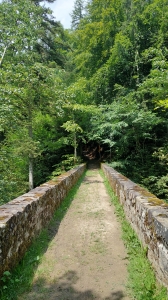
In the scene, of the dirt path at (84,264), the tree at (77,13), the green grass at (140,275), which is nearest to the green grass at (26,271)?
the dirt path at (84,264)

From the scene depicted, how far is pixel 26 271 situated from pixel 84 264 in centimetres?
79

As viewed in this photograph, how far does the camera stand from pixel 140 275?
264cm

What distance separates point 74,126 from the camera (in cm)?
1219

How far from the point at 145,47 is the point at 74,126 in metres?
11.1

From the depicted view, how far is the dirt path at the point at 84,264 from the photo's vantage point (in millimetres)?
2391

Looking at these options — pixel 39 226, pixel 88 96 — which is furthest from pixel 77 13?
pixel 39 226

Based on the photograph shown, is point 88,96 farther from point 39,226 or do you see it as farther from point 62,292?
point 62,292

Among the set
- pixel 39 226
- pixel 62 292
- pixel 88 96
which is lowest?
pixel 62 292

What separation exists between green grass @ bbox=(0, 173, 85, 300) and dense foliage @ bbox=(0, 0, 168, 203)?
11.5 ft

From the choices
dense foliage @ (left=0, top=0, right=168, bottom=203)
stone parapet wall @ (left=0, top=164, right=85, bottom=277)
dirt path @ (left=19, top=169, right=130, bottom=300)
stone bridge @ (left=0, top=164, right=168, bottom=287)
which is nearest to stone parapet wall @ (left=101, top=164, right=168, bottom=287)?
stone bridge @ (left=0, top=164, right=168, bottom=287)

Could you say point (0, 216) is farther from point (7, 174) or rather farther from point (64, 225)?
point (7, 174)

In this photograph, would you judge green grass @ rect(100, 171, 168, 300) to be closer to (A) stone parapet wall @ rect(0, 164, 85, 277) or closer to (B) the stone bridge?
(B) the stone bridge

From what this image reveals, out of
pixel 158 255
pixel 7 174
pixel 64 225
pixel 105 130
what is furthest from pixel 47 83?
pixel 158 255

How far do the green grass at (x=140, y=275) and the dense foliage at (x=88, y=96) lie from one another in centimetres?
363
